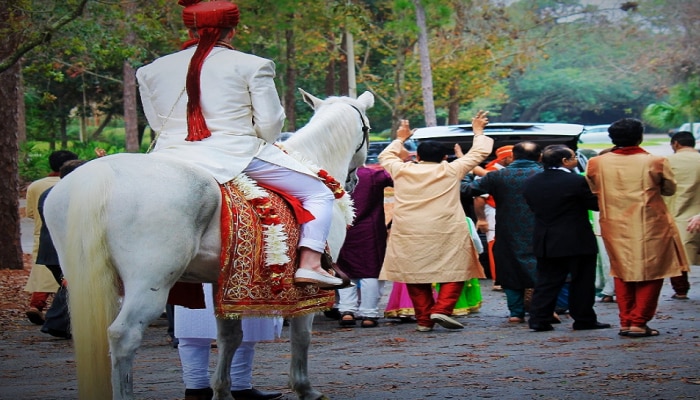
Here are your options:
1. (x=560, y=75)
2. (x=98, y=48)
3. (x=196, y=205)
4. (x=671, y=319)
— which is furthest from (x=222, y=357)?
(x=560, y=75)

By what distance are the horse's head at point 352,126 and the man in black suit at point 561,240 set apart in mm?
2731

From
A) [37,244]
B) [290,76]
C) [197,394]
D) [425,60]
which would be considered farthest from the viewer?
[290,76]

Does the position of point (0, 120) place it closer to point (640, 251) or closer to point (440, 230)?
point (440, 230)

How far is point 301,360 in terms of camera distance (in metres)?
6.76

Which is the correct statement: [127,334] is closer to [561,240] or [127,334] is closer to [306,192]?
[306,192]

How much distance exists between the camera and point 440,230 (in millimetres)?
10508

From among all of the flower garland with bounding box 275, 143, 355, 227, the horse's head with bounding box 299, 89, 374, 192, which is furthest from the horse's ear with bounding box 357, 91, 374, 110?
the flower garland with bounding box 275, 143, 355, 227

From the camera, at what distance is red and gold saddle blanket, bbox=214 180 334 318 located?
5918mm

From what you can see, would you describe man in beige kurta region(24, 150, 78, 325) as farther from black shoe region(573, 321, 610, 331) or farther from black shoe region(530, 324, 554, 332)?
black shoe region(573, 321, 610, 331)

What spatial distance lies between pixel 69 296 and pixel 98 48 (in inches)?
391

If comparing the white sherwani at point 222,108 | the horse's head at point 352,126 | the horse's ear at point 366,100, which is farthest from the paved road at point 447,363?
the horse's ear at point 366,100

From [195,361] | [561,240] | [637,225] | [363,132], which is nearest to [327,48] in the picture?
[561,240]

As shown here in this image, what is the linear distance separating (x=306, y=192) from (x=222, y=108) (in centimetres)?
74

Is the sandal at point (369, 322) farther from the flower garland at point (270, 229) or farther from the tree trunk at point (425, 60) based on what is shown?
the tree trunk at point (425, 60)
